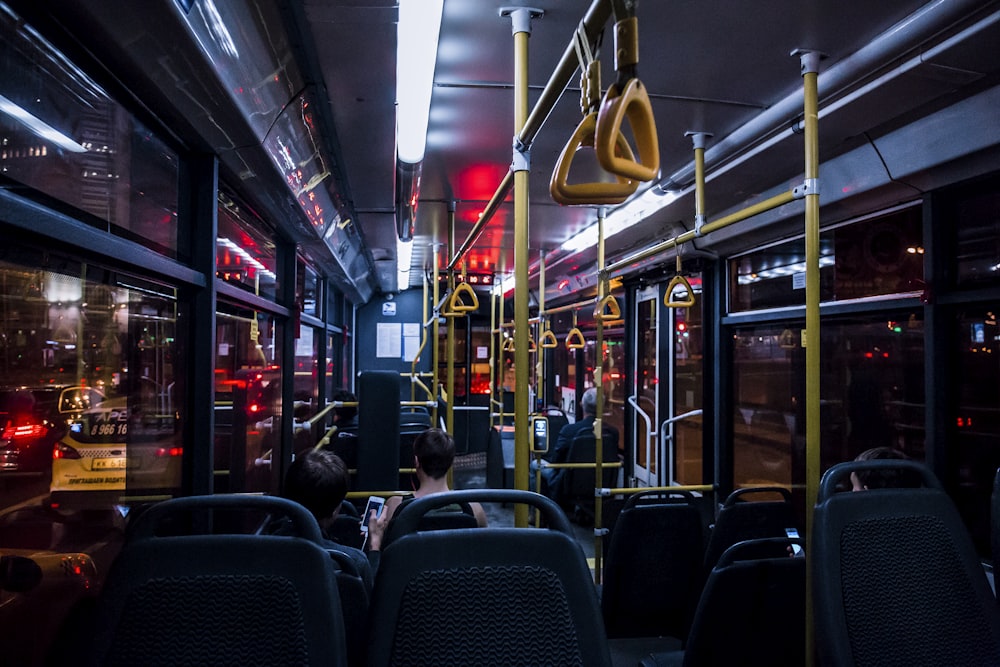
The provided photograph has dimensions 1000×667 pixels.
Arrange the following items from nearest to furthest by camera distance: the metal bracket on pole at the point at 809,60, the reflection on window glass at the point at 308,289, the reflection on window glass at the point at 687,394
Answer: the metal bracket on pole at the point at 809,60 < the reflection on window glass at the point at 308,289 < the reflection on window glass at the point at 687,394

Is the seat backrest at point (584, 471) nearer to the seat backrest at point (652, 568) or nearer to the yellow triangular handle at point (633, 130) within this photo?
the seat backrest at point (652, 568)

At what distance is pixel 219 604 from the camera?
3.26ft

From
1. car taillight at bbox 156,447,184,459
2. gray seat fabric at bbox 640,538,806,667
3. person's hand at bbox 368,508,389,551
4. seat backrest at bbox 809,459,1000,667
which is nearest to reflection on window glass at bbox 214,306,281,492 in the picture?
car taillight at bbox 156,447,184,459

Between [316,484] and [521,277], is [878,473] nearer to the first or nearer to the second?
[521,277]

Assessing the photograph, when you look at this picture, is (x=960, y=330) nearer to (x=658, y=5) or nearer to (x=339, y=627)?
(x=658, y=5)

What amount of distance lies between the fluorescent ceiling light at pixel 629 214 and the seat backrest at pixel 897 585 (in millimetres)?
2750

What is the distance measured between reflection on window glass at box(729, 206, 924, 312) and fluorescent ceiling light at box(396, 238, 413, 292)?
9.32 feet

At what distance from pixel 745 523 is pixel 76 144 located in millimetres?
2616

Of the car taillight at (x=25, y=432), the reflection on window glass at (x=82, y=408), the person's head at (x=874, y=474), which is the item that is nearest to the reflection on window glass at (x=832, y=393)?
the person's head at (x=874, y=474)

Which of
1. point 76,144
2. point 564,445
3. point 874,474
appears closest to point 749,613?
point 874,474

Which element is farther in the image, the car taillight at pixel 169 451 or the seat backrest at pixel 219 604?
the car taillight at pixel 169 451

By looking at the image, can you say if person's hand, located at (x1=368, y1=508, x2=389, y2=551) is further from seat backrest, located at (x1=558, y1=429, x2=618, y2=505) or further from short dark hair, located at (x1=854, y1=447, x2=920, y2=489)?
seat backrest, located at (x1=558, y1=429, x2=618, y2=505)

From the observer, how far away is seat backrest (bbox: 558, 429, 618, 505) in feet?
18.4

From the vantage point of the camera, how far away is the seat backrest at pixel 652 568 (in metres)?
2.60
